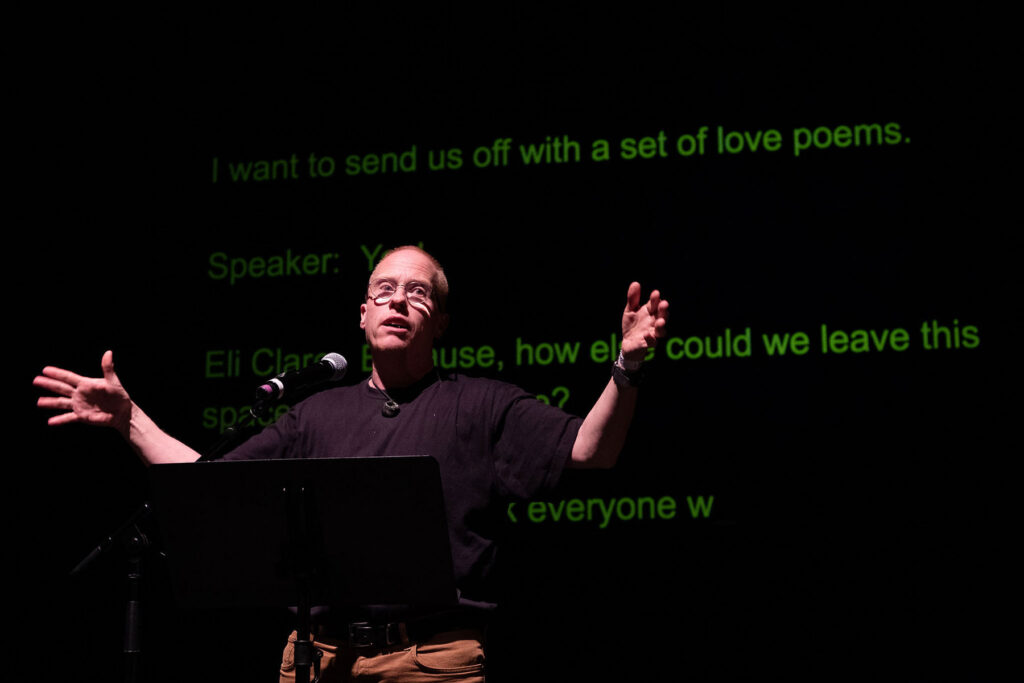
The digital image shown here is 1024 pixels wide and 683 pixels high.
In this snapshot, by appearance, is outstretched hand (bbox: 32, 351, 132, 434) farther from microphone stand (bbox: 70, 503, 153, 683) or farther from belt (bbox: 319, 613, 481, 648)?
belt (bbox: 319, 613, 481, 648)

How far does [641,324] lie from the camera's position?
2.39 metres

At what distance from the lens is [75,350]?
158 inches

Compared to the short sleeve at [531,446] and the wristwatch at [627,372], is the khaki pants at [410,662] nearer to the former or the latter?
the short sleeve at [531,446]

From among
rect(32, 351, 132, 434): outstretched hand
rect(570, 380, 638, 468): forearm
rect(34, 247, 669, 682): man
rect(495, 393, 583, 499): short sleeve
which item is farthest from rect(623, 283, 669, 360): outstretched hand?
rect(32, 351, 132, 434): outstretched hand

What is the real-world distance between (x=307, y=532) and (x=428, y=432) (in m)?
0.60

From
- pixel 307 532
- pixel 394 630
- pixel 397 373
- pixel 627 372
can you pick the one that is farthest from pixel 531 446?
pixel 307 532

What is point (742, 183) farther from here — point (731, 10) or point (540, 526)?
point (540, 526)

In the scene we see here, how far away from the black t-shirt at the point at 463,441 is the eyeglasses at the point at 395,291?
22 cm

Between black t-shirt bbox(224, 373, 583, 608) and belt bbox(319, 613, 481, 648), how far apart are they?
6 centimetres

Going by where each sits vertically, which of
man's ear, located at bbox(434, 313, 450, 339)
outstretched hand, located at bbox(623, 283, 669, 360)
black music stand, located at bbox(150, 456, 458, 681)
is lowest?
black music stand, located at bbox(150, 456, 458, 681)

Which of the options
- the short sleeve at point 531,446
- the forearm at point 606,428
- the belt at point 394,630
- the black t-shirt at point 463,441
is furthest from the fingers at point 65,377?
the forearm at point 606,428

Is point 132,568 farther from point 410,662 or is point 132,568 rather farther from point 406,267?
point 406,267

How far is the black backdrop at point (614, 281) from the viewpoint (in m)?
3.37

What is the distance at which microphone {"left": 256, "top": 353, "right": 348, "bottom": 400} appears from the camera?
2326 mm
